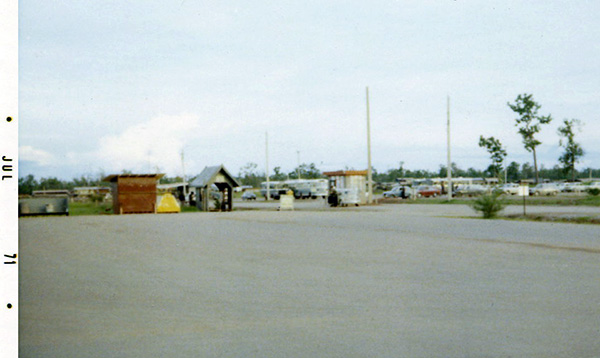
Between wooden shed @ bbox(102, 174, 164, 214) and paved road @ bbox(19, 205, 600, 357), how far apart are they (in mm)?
23543

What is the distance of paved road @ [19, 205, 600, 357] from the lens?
17.1ft

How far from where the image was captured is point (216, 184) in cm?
4147

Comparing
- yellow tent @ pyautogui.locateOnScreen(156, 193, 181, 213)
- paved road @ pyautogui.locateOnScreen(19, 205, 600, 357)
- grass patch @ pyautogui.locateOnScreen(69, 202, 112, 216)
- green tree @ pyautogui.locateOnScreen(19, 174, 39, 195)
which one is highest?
green tree @ pyautogui.locateOnScreen(19, 174, 39, 195)

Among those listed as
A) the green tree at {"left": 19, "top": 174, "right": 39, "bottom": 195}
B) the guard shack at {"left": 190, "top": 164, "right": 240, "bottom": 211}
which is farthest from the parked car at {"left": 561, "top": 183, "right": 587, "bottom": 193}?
the green tree at {"left": 19, "top": 174, "right": 39, "bottom": 195}

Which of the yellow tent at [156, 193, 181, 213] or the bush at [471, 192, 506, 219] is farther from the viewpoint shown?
the yellow tent at [156, 193, 181, 213]

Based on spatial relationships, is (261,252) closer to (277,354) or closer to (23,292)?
(23,292)

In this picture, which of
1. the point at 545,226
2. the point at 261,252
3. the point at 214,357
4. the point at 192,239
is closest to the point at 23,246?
Result: the point at 192,239

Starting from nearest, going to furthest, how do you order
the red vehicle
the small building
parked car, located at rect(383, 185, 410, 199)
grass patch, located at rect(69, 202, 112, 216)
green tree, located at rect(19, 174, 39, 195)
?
1. green tree, located at rect(19, 174, 39, 195)
2. grass patch, located at rect(69, 202, 112, 216)
3. the small building
4. parked car, located at rect(383, 185, 410, 199)
5. the red vehicle

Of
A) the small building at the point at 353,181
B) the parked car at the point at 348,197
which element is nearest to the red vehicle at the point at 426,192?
the small building at the point at 353,181

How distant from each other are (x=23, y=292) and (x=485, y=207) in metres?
22.1

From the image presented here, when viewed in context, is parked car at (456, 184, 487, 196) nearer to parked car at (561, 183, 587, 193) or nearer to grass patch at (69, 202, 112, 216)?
parked car at (561, 183, 587, 193)

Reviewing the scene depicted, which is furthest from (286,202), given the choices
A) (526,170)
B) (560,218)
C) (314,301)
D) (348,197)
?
(526,170)

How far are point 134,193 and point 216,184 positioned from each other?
643 centimetres

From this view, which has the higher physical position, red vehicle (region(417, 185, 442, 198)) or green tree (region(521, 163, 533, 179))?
green tree (region(521, 163, 533, 179))
